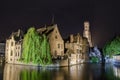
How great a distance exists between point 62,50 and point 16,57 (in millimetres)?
11054

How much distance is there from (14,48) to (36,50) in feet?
61.7

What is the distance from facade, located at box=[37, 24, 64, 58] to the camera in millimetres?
65062

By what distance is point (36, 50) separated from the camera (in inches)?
1953

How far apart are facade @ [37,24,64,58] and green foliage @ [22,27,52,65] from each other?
44.5ft

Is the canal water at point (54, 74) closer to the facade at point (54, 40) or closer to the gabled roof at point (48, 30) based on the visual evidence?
the facade at point (54, 40)

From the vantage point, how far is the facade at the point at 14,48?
64.5 m

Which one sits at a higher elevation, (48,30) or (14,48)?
(48,30)

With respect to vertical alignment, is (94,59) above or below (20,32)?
below

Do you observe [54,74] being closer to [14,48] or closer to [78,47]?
[14,48]

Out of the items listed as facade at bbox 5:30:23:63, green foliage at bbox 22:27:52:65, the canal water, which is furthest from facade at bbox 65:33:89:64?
the canal water

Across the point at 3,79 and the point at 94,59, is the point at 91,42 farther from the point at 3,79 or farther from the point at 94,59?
the point at 3,79

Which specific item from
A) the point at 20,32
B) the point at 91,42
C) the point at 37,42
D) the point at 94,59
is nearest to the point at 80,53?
the point at 94,59

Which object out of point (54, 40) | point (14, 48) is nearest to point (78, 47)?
point (54, 40)

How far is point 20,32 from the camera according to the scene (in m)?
72.1
